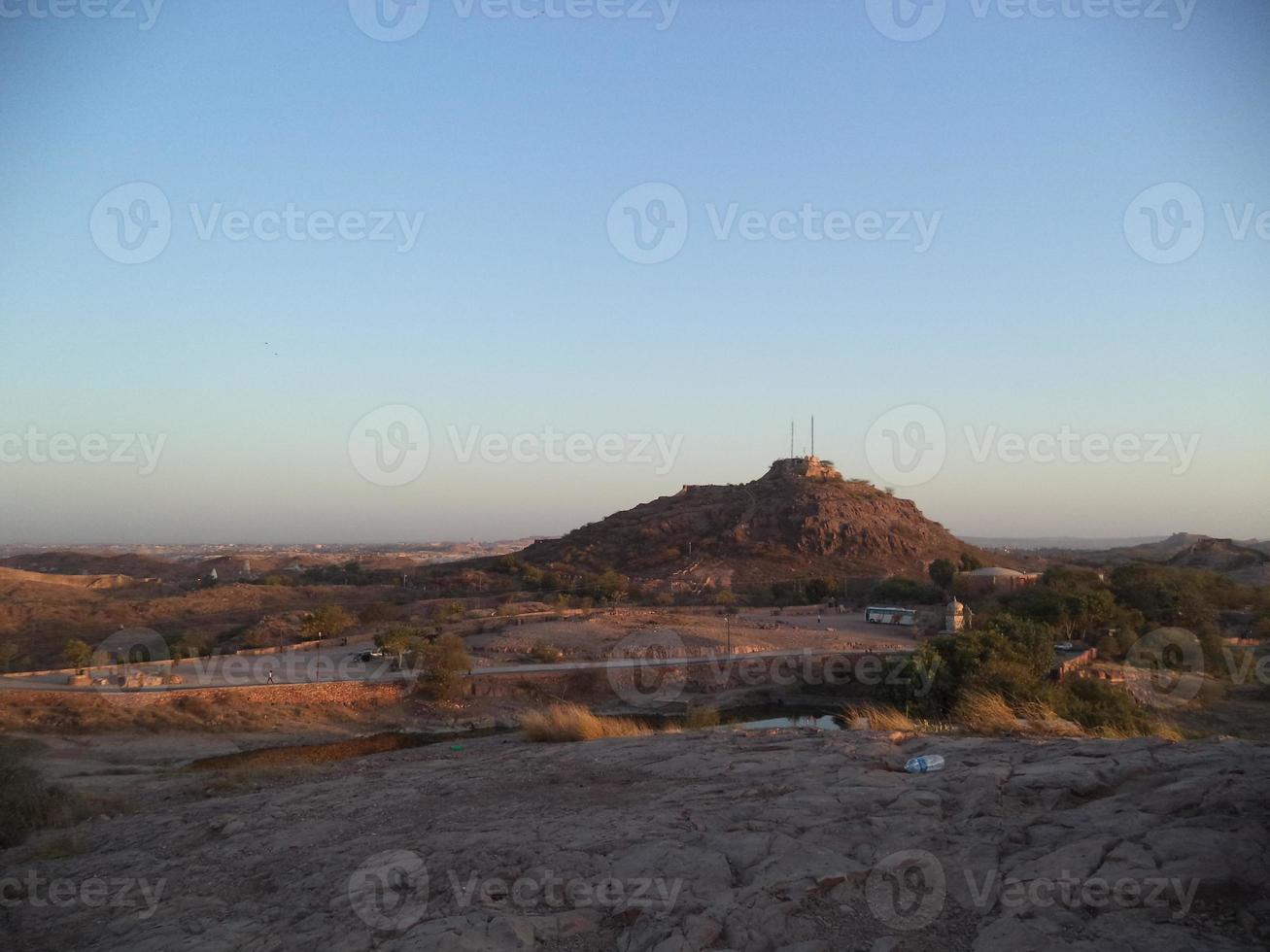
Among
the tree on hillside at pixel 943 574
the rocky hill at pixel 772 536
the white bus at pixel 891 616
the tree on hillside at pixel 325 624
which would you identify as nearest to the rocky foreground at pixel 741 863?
the tree on hillside at pixel 325 624

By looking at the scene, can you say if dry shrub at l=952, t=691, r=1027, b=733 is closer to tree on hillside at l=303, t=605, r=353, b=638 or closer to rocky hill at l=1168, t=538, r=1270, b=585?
tree on hillside at l=303, t=605, r=353, b=638

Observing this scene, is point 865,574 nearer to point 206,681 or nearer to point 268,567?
point 206,681

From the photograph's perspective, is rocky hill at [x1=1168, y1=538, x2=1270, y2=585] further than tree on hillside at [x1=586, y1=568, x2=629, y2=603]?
Yes

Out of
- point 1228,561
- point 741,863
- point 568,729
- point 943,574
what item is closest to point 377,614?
point 568,729

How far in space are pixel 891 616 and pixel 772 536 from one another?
1075 inches

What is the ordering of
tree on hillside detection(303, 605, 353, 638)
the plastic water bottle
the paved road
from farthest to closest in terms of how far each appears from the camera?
tree on hillside detection(303, 605, 353, 638)
the paved road
the plastic water bottle

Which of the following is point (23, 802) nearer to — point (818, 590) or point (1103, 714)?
point (1103, 714)

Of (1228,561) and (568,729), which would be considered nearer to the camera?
(568,729)

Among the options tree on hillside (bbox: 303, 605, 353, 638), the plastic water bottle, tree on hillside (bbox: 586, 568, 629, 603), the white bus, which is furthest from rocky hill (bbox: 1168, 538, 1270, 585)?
the plastic water bottle

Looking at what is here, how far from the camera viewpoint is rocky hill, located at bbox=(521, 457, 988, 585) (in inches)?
2579

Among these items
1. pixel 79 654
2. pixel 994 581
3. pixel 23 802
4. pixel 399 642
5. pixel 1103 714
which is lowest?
pixel 79 654

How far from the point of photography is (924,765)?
8.12 meters

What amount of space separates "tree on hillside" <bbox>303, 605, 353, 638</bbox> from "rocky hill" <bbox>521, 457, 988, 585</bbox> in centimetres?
2742

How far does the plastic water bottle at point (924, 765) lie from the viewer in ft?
26.5
